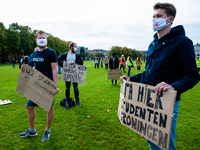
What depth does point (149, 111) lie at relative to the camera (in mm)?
1842

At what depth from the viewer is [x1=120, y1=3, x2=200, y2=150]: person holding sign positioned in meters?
1.57

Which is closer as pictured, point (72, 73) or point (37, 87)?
point (37, 87)

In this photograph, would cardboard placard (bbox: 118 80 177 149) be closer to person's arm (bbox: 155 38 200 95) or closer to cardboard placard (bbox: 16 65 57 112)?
person's arm (bbox: 155 38 200 95)

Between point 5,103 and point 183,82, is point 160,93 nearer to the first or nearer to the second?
point 183,82

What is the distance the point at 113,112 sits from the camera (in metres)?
5.18

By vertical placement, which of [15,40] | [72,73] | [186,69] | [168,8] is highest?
[15,40]

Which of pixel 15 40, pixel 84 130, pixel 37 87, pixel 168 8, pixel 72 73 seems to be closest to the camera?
pixel 168 8

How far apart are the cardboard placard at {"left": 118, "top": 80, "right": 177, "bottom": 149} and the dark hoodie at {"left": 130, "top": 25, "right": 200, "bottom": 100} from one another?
16cm

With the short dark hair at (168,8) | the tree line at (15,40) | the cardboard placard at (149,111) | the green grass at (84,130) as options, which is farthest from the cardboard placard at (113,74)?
the tree line at (15,40)

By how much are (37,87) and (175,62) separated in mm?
2748

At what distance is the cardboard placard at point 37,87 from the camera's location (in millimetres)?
2896

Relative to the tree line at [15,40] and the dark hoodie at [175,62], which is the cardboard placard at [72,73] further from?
the tree line at [15,40]

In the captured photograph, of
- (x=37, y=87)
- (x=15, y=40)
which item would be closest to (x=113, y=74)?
(x=37, y=87)

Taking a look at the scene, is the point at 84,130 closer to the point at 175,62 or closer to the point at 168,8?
the point at 175,62
